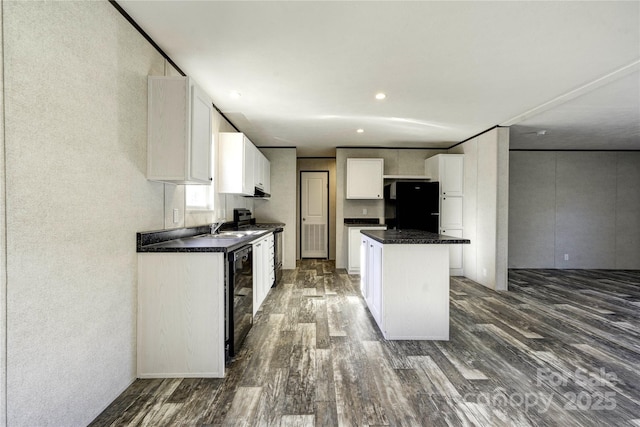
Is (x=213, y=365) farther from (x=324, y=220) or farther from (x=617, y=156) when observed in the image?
(x=617, y=156)

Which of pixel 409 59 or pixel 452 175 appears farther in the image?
pixel 452 175

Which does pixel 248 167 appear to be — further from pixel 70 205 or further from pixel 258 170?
pixel 70 205

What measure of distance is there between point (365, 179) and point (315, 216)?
80.6 inches

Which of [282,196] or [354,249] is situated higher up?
[282,196]

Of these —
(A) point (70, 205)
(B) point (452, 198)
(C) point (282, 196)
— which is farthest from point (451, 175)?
(A) point (70, 205)

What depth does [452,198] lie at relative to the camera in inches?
216

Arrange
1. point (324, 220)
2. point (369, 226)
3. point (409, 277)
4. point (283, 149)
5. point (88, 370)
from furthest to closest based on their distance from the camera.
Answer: point (324, 220) → point (283, 149) → point (369, 226) → point (409, 277) → point (88, 370)

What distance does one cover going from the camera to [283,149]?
6055mm

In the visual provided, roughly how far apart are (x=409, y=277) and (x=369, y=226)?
292cm

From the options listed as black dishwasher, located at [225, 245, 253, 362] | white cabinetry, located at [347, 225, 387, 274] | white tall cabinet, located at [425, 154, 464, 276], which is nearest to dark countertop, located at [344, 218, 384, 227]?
white cabinetry, located at [347, 225, 387, 274]

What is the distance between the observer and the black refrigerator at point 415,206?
529 cm

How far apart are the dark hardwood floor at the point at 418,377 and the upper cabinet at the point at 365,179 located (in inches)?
104

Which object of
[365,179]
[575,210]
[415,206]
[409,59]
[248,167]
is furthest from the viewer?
[575,210]

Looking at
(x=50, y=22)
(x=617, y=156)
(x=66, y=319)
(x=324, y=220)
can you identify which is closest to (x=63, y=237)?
(x=66, y=319)
